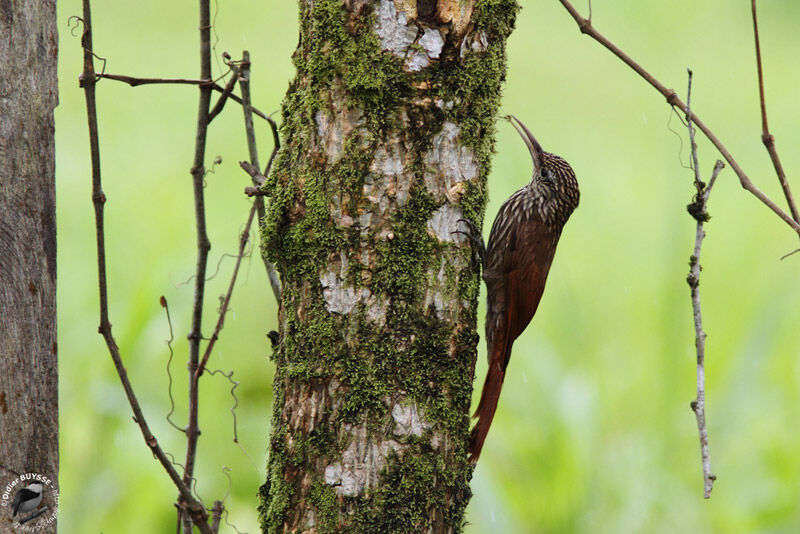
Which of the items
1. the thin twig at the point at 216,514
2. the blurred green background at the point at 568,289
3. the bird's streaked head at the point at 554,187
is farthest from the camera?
the bird's streaked head at the point at 554,187

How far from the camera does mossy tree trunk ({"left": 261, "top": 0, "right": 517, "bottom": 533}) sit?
1.69 meters

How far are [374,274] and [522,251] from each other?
1.17 meters

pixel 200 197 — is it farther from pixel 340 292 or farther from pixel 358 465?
pixel 358 465

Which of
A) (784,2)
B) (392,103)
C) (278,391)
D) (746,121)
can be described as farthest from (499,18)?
(784,2)

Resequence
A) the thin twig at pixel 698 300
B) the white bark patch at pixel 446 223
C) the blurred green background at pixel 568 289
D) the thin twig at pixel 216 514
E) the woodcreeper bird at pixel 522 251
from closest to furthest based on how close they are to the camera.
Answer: the white bark patch at pixel 446 223, the thin twig at pixel 698 300, the thin twig at pixel 216 514, the woodcreeper bird at pixel 522 251, the blurred green background at pixel 568 289

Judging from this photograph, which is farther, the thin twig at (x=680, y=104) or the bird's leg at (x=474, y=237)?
the thin twig at (x=680, y=104)

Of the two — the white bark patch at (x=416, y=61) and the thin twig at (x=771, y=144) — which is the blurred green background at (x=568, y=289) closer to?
the thin twig at (x=771, y=144)

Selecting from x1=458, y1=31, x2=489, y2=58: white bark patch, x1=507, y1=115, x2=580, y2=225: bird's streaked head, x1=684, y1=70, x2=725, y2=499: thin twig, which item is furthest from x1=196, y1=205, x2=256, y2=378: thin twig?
x1=507, y1=115, x2=580, y2=225: bird's streaked head

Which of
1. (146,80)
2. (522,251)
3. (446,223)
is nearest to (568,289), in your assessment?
(522,251)

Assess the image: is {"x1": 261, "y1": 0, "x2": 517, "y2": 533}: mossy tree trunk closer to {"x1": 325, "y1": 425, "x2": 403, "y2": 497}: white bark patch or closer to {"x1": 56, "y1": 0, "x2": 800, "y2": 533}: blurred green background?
{"x1": 325, "y1": 425, "x2": 403, "y2": 497}: white bark patch

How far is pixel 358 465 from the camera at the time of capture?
1.67m

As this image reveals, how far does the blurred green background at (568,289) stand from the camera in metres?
2.86

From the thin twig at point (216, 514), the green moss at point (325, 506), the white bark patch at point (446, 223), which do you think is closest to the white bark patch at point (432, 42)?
the white bark patch at point (446, 223)

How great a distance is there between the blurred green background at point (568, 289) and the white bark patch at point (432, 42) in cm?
55
